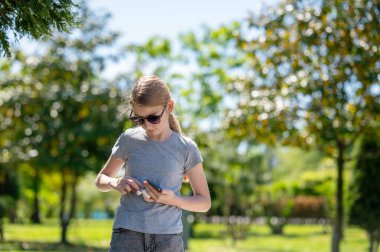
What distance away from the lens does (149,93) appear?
3445 mm

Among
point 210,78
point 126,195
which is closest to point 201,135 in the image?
point 210,78

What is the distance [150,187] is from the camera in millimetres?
3301

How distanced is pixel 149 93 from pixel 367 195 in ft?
40.0

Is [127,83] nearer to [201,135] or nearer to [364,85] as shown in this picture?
[201,135]

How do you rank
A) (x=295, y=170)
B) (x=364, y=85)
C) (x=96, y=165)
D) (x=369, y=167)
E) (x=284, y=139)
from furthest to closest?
(x=295, y=170)
(x=96, y=165)
(x=369, y=167)
(x=284, y=139)
(x=364, y=85)

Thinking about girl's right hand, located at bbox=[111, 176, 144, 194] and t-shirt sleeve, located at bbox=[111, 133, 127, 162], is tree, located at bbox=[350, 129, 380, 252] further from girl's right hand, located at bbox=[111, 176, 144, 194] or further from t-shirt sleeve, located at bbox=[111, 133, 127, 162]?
girl's right hand, located at bbox=[111, 176, 144, 194]

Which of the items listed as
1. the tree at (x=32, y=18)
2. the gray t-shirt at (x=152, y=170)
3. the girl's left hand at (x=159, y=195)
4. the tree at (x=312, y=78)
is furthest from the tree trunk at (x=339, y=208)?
the girl's left hand at (x=159, y=195)

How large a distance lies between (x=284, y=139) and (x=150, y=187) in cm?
970

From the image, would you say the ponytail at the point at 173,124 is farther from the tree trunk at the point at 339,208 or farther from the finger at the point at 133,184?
the tree trunk at the point at 339,208

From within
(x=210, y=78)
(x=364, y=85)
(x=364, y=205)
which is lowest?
(x=364, y=205)

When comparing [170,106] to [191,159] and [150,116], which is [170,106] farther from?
[191,159]

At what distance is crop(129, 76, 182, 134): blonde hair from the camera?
344 cm

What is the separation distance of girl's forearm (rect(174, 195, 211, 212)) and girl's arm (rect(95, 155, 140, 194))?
0.24 meters

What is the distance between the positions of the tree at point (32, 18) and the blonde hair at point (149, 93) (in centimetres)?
93
